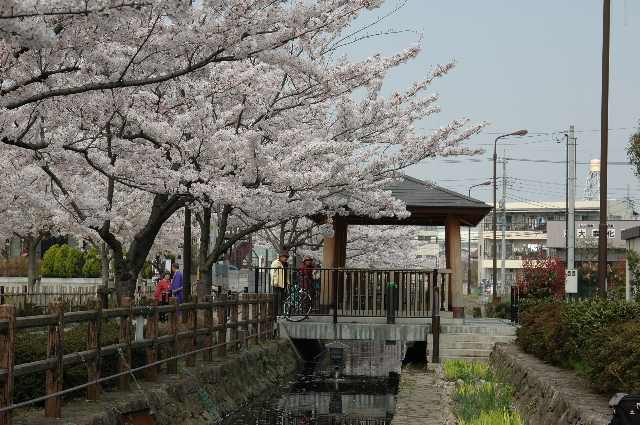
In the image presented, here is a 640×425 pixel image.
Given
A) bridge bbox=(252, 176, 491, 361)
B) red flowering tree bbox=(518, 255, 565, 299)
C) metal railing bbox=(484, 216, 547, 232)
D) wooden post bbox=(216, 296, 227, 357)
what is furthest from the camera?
metal railing bbox=(484, 216, 547, 232)

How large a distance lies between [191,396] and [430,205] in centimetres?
1363

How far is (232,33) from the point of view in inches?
399

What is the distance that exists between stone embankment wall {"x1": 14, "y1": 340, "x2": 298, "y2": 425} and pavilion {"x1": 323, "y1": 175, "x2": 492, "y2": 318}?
615 cm

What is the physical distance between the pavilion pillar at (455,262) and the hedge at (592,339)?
7.15 m

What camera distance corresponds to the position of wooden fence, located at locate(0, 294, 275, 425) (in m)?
8.70

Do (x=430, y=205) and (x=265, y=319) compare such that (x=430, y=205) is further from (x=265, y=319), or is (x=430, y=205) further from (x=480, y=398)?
(x=480, y=398)

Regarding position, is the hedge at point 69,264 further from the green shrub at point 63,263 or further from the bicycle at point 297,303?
the bicycle at point 297,303

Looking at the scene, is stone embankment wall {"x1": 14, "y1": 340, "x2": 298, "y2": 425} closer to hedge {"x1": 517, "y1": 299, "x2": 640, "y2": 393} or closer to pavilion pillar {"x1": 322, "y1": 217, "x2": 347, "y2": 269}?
hedge {"x1": 517, "y1": 299, "x2": 640, "y2": 393}

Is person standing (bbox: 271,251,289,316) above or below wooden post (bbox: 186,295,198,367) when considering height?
above

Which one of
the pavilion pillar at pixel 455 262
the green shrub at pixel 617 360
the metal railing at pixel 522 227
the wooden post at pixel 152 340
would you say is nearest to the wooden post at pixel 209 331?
the wooden post at pixel 152 340

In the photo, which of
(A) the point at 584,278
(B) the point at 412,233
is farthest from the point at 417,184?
(A) the point at 584,278

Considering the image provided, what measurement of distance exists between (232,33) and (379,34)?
144 inches

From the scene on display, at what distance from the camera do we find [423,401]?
13.8 meters

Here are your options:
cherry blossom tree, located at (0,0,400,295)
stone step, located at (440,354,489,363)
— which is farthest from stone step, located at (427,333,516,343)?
cherry blossom tree, located at (0,0,400,295)
